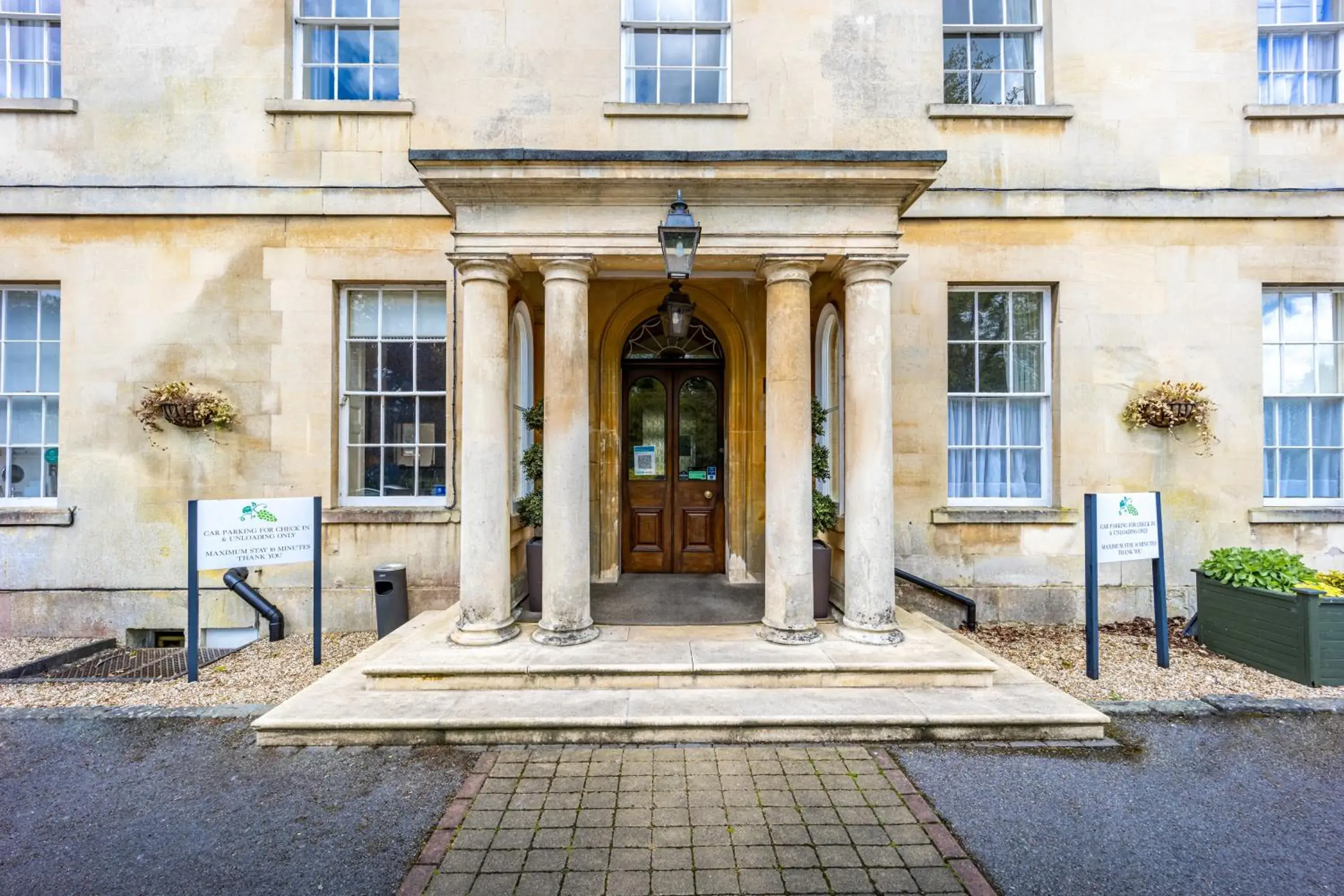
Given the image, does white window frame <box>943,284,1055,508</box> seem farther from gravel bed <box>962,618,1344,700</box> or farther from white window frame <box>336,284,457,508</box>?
white window frame <box>336,284,457,508</box>

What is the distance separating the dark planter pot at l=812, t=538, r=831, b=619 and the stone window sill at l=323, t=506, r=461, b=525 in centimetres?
380

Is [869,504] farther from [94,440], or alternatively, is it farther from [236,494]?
[94,440]

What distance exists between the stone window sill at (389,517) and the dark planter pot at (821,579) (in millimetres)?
3802

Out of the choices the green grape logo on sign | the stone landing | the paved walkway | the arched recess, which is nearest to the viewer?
the paved walkway

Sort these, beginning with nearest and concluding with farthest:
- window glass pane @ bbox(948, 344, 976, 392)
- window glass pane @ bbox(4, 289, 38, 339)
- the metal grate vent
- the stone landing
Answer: the stone landing
the metal grate vent
window glass pane @ bbox(4, 289, 38, 339)
window glass pane @ bbox(948, 344, 976, 392)

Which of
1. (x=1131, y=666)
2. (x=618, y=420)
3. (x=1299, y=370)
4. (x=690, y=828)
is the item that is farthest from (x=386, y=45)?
(x=1299, y=370)

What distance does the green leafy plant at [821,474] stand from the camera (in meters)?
5.91

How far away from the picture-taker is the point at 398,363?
687 centimetres

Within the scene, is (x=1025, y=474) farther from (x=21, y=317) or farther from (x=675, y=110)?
(x=21, y=317)

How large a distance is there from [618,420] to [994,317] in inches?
177

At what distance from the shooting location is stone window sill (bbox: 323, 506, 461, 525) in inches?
256

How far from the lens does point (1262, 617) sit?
525 cm

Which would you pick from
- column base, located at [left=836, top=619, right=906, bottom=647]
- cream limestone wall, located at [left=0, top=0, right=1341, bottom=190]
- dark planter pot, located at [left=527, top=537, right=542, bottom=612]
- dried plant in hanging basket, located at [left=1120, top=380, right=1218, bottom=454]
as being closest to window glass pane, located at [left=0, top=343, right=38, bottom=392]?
cream limestone wall, located at [left=0, top=0, right=1341, bottom=190]

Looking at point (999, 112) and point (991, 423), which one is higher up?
point (999, 112)
